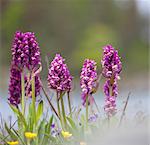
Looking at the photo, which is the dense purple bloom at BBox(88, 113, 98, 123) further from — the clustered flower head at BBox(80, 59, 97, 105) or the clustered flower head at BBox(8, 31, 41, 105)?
the clustered flower head at BBox(8, 31, 41, 105)

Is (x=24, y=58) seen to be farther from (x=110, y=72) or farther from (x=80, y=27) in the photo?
(x=80, y=27)

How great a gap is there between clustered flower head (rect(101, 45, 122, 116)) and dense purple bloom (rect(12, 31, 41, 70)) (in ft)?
1.18

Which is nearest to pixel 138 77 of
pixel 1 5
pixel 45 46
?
pixel 45 46

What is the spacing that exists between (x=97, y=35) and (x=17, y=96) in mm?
18462

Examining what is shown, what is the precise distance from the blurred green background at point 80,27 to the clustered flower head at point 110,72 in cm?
1656

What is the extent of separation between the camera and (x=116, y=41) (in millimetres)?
21625

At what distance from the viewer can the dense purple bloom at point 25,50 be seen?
8.23ft

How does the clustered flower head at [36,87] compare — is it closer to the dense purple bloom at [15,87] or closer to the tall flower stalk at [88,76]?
the dense purple bloom at [15,87]

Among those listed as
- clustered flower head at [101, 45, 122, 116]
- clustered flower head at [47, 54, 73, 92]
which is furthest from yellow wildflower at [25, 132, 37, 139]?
clustered flower head at [101, 45, 122, 116]

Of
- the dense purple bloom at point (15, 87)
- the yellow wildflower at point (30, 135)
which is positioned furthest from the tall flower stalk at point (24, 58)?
the yellow wildflower at point (30, 135)

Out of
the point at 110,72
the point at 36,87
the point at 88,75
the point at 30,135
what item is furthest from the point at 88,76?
the point at 30,135

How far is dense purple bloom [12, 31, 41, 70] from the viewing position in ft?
8.23

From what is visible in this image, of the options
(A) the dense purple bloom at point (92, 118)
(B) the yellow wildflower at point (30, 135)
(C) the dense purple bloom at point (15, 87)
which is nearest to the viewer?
(B) the yellow wildflower at point (30, 135)

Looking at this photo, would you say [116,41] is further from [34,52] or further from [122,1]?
[34,52]
